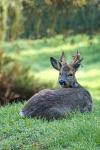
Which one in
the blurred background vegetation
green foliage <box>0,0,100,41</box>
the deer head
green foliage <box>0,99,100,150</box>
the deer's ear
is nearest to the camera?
green foliage <box>0,99,100,150</box>

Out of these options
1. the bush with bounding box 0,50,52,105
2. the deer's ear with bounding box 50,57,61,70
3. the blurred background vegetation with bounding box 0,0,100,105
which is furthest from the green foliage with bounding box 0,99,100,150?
the bush with bounding box 0,50,52,105

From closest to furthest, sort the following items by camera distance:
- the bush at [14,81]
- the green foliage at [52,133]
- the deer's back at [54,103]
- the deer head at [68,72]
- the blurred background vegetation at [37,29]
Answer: the green foliage at [52,133] < the deer's back at [54,103] < the deer head at [68,72] < the blurred background vegetation at [37,29] < the bush at [14,81]

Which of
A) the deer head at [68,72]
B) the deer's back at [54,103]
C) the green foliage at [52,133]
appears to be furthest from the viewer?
the deer head at [68,72]

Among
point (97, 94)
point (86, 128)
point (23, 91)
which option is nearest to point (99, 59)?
point (97, 94)

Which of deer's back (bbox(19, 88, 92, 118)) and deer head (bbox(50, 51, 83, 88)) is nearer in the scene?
deer's back (bbox(19, 88, 92, 118))

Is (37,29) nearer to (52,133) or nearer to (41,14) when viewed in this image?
(41,14)

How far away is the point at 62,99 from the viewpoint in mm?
9398

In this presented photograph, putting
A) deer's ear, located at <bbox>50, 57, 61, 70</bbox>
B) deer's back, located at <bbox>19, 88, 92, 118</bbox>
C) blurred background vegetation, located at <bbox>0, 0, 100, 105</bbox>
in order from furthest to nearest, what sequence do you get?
blurred background vegetation, located at <bbox>0, 0, 100, 105</bbox>
deer's ear, located at <bbox>50, 57, 61, 70</bbox>
deer's back, located at <bbox>19, 88, 92, 118</bbox>

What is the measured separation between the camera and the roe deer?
9.11 meters

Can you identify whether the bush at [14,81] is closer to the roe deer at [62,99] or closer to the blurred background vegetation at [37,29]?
the blurred background vegetation at [37,29]

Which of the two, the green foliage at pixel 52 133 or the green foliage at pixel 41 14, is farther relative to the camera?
the green foliage at pixel 41 14

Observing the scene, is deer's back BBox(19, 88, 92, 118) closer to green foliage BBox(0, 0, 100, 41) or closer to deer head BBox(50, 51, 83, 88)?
deer head BBox(50, 51, 83, 88)

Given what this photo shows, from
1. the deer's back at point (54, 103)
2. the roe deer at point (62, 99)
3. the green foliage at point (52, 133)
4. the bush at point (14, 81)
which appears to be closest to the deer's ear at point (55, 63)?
the roe deer at point (62, 99)

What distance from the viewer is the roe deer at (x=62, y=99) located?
9109 mm
